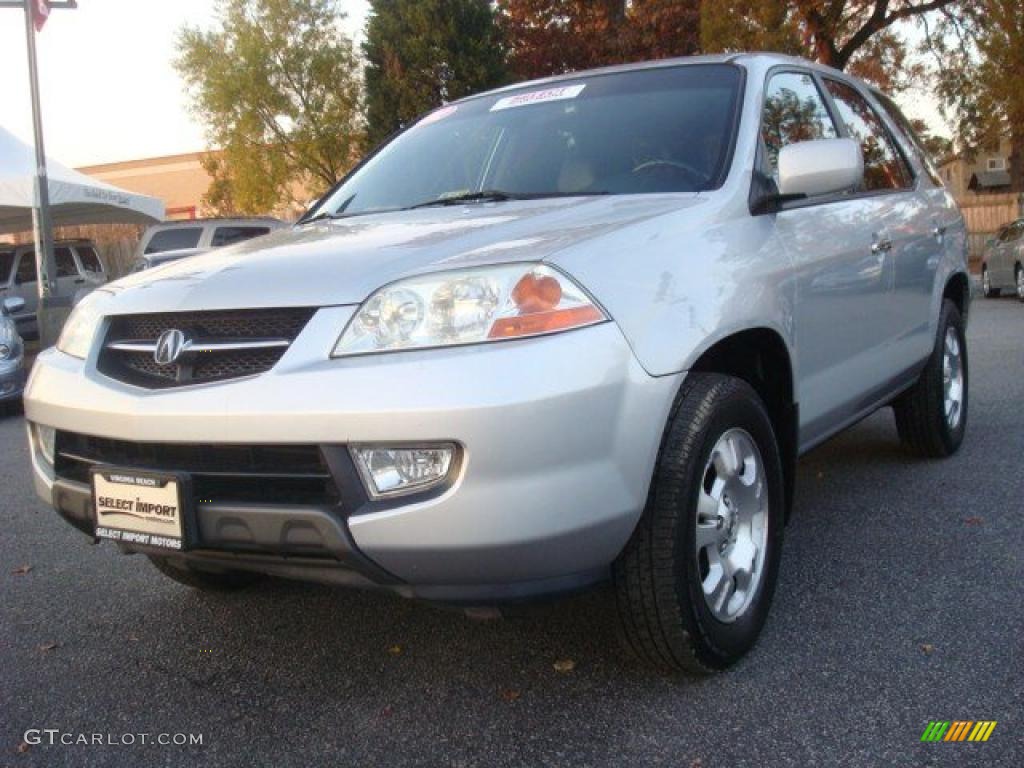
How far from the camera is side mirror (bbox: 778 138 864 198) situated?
314 centimetres

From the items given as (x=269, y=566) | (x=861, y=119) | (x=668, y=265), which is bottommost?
(x=269, y=566)

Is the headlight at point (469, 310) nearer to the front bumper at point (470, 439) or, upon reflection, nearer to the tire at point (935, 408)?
the front bumper at point (470, 439)

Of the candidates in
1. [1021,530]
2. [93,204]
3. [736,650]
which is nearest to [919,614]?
[736,650]

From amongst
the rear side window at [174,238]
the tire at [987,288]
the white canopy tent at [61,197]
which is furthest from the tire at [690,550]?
the tire at [987,288]

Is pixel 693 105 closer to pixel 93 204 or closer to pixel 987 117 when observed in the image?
pixel 93 204

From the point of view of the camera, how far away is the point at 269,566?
8.25ft

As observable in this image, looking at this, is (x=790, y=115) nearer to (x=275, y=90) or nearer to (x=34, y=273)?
(x=34, y=273)

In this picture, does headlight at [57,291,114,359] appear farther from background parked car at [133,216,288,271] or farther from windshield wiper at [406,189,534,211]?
background parked car at [133,216,288,271]

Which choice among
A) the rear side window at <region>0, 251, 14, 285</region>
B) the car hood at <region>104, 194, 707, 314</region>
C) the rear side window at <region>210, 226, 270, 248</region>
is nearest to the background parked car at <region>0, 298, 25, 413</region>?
the rear side window at <region>210, 226, 270, 248</region>

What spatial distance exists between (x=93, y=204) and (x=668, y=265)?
621 inches

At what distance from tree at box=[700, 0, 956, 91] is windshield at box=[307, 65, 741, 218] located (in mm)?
17737

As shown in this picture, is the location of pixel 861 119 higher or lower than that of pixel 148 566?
higher

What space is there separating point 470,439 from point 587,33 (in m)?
28.3

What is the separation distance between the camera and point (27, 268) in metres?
16.2
